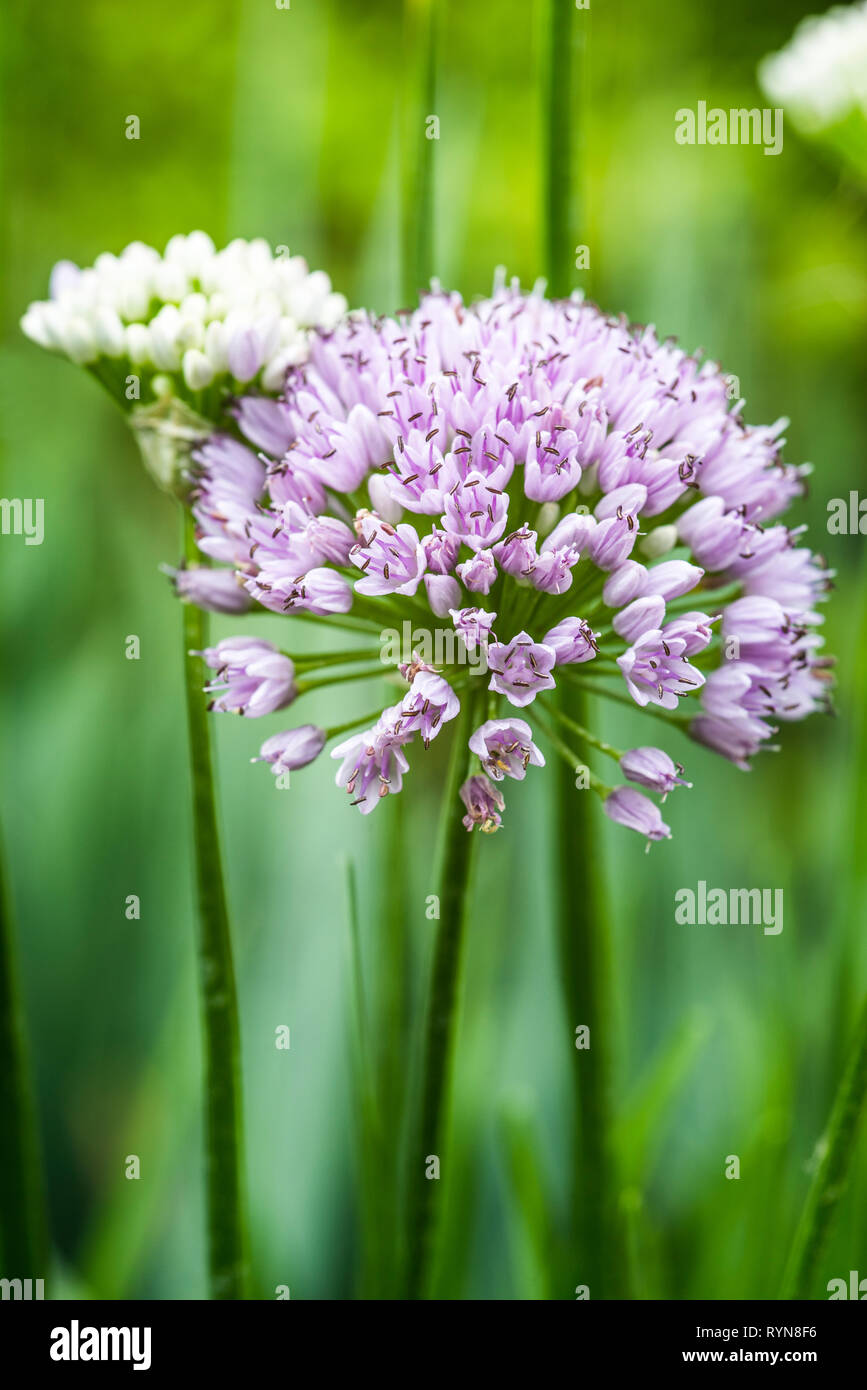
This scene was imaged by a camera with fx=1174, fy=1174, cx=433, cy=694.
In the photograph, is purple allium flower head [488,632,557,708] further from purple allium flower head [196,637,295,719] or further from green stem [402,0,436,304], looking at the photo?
green stem [402,0,436,304]

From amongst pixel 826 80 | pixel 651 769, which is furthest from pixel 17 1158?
pixel 826 80

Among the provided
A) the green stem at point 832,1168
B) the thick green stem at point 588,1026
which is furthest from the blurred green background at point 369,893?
the green stem at point 832,1168

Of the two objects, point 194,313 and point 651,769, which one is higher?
point 194,313

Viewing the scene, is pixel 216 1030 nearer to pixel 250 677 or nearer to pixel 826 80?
pixel 250 677

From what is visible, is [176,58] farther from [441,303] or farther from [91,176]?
[441,303]

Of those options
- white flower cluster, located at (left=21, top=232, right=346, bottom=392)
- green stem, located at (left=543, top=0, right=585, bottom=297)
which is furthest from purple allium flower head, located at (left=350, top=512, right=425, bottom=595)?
green stem, located at (left=543, top=0, right=585, bottom=297)

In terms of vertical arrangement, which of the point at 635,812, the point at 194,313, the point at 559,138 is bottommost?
the point at 635,812
